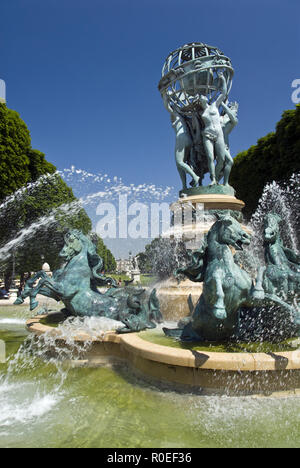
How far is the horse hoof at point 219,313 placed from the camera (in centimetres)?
375

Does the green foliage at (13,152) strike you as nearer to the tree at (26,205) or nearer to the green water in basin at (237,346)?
the tree at (26,205)

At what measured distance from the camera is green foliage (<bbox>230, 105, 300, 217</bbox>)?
65.1ft

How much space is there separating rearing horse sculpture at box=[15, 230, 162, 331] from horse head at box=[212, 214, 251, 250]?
2002 millimetres

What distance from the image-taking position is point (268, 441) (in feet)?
8.75

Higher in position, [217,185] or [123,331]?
[217,185]

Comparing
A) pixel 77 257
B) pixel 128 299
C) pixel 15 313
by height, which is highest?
pixel 77 257

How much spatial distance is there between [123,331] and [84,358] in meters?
0.75

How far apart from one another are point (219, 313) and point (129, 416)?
1495mm

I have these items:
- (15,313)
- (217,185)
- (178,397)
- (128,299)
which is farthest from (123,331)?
(15,313)

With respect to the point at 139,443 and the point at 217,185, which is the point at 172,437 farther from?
the point at 217,185

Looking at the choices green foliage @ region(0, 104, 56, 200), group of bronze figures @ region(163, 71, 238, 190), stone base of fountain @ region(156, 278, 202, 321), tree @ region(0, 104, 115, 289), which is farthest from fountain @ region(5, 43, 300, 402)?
green foliage @ region(0, 104, 56, 200)

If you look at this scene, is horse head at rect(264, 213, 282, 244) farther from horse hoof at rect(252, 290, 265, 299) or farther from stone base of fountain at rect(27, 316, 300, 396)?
stone base of fountain at rect(27, 316, 300, 396)

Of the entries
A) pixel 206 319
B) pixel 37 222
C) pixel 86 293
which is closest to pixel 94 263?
pixel 86 293

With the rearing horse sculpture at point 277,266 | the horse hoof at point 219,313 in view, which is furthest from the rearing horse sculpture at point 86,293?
the rearing horse sculpture at point 277,266
